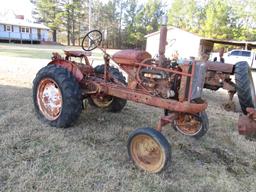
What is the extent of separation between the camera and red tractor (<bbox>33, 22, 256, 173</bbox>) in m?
2.83

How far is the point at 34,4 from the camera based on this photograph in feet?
140

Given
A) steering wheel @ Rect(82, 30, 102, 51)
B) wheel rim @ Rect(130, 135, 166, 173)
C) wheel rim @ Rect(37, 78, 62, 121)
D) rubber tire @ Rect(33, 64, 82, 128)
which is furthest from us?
steering wheel @ Rect(82, 30, 102, 51)

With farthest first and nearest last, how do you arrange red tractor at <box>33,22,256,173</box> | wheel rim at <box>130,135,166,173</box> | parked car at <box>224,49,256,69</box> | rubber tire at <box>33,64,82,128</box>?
parked car at <box>224,49,256,69</box>
rubber tire at <box>33,64,82,128</box>
red tractor at <box>33,22,256,173</box>
wheel rim at <box>130,135,166,173</box>

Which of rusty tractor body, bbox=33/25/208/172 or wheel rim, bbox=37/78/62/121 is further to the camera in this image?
wheel rim, bbox=37/78/62/121

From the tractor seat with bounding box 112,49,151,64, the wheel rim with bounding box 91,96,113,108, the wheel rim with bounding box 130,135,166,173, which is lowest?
the wheel rim with bounding box 130,135,166,173

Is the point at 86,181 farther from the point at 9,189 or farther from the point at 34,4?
the point at 34,4

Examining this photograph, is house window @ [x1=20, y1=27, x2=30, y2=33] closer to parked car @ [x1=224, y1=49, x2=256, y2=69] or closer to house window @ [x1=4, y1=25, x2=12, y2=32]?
house window @ [x1=4, y1=25, x2=12, y2=32]

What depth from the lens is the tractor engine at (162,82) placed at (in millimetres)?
3035

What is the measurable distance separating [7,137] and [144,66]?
190 cm

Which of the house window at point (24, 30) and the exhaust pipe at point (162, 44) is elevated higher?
the house window at point (24, 30)

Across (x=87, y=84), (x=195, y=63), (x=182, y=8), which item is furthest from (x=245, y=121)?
(x=182, y=8)

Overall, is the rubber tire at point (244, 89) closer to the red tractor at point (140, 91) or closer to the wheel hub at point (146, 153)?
the red tractor at point (140, 91)

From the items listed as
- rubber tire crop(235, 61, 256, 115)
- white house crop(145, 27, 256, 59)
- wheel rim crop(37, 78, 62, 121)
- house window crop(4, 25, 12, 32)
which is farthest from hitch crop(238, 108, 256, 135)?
house window crop(4, 25, 12, 32)

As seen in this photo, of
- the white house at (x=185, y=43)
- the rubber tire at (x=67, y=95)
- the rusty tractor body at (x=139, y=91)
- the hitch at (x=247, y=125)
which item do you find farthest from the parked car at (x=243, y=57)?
the rubber tire at (x=67, y=95)
